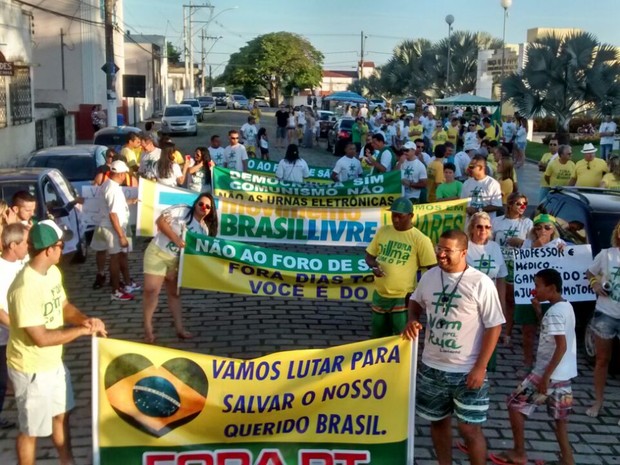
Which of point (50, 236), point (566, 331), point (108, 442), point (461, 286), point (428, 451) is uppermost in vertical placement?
point (50, 236)

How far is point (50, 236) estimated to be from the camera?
5.07 m

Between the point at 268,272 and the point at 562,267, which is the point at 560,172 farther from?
the point at 268,272

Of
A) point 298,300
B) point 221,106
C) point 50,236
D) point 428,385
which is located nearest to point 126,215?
point 298,300

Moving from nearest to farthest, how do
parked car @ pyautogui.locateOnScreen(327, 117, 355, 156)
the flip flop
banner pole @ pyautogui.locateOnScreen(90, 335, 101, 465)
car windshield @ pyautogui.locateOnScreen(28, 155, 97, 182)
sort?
1. banner pole @ pyautogui.locateOnScreen(90, 335, 101, 465)
2. the flip flop
3. car windshield @ pyautogui.locateOnScreen(28, 155, 97, 182)
4. parked car @ pyautogui.locateOnScreen(327, 117, 355, 156)

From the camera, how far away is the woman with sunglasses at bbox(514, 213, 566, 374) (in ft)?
25.4

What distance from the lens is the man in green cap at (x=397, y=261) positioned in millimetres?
7059

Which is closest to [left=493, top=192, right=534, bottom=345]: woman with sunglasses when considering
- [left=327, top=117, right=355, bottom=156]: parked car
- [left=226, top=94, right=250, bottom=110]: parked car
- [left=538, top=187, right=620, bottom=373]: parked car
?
[left=538, top=187, right=620, bottom=373]: parked car

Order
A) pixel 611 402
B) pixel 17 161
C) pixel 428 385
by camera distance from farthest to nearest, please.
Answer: pixel 17 161 < pixel 611 402 < pixel 428 385

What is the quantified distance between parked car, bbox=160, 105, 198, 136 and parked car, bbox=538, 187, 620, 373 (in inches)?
1345

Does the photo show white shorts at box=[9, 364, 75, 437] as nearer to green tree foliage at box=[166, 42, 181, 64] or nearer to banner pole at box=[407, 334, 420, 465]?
banner pole at box=[407, 334, 420, 465]

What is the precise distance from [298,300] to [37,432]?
5.62 m

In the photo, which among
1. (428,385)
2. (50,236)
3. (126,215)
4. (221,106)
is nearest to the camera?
(50,236)

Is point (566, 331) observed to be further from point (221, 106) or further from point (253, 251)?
point (221, 106)

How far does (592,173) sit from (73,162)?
30.3ft
